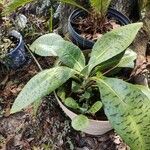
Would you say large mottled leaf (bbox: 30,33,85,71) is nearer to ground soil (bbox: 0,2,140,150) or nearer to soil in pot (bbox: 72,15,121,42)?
→ soil in pot (bbox: 72,15,121,42)

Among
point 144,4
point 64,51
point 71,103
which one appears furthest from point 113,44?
point 144,4

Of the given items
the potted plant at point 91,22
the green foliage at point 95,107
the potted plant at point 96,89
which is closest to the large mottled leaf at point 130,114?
the potted plant at point 96,89

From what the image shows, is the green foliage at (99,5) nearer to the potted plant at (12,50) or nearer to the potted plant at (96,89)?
the potted plant at (96,89)

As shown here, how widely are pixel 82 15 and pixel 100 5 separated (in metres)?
0.23

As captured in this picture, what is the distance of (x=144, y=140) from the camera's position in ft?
Answer: 4.75

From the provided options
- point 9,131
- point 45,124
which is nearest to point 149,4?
point 45,124

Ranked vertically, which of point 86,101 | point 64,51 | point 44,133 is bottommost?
point 44,133

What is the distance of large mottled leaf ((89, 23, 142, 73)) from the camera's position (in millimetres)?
1590

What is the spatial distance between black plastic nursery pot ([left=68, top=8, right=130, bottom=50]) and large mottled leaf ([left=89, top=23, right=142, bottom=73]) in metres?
0.23

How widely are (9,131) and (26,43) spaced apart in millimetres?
600

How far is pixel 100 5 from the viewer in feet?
6.01

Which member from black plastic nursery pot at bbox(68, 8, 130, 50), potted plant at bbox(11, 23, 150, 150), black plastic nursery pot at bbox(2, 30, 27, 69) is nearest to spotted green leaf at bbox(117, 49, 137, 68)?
potted plant at bbox(11, 23, 150, 150)

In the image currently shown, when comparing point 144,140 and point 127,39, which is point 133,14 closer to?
point 127,39

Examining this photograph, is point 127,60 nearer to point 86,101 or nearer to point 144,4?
point 86,101
